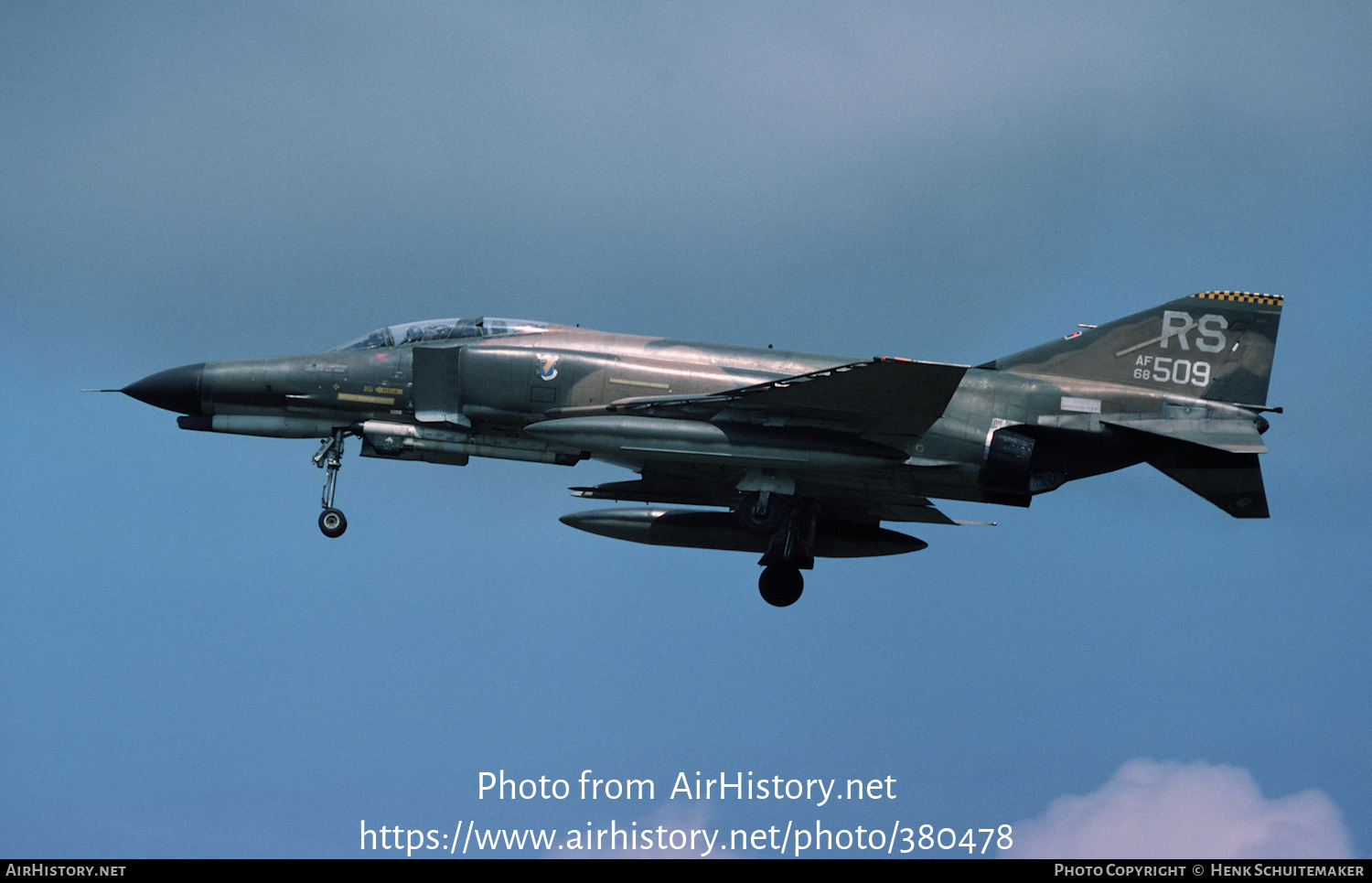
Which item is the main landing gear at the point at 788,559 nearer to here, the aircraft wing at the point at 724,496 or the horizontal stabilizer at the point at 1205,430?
the aircraft wing at the point at 724,496

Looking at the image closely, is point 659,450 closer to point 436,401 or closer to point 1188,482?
point 436,401

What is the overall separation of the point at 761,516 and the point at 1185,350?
7451 mm

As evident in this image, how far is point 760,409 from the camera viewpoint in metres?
21.9

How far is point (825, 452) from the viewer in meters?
22.0

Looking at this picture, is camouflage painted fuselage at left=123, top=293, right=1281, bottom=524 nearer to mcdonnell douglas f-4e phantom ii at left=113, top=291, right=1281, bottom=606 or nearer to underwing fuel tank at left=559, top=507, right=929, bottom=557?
mcdonnell douglas f-4e phantom ii at left=113, top=291, right=1281, bottom=606

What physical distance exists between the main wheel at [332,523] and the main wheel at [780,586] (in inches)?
295

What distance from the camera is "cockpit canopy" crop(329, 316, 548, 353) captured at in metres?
23.6

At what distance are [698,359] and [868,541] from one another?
528cm

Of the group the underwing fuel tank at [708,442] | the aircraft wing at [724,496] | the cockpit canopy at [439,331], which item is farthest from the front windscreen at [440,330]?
the aircraft wing at [724,496]

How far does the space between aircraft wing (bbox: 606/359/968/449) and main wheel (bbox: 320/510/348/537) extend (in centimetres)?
477

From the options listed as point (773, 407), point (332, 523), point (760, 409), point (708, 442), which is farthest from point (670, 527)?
point (332, 523)

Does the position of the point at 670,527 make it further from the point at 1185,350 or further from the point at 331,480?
the point at 1185,350

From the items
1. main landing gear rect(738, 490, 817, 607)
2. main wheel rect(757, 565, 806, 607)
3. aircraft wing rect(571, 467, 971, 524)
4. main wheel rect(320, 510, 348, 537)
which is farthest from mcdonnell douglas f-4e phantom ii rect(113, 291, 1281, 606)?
main wheel rect(757, 565, 806, 607)
